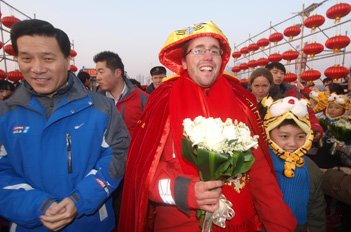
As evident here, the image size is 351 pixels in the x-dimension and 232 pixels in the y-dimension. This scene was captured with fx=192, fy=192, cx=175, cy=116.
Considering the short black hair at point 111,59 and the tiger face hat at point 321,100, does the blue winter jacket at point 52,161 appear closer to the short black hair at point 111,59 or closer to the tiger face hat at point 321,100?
the short black hair at point 111,59

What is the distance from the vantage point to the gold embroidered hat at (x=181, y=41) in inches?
66.5

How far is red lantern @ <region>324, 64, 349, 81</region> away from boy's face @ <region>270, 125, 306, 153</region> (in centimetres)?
882

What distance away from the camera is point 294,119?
79.4 inches

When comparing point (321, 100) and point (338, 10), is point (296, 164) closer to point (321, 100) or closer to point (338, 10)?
point (321, 100)

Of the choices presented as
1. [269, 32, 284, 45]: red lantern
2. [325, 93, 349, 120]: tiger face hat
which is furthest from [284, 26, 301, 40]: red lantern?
[325, 93, 349, 120]: tiger face hat

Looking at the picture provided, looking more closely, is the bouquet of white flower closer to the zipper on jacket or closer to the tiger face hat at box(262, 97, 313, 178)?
the zipper on jacket

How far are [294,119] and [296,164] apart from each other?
0.46 meters

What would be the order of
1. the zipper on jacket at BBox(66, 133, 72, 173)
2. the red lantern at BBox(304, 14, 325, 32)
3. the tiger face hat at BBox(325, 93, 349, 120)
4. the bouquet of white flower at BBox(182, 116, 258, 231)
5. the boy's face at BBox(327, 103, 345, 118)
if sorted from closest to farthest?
1. the bouquet of white flower at BBox(182, 116, 258, 231)
2. the zipper on jacket at BBox(66, 133, 72, 173)
3. the tiger face hat at BBox(325, 93, 349, 120)
4. the boy's face at BBox(327, 103, 345, 118)
5. the red lantern at BBox(304, 14, 325, 32)

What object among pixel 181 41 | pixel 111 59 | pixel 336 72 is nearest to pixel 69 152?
pixel 181 41

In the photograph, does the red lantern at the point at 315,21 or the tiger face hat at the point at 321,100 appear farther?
the red lantern at the point at 315,21

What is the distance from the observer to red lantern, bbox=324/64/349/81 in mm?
8414

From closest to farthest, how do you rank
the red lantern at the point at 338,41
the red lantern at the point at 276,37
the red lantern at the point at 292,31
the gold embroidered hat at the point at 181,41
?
the gold embroidered hat at the point at 181,41, the red lantern at the point at 338,41, the red lantern at the point at 292,31, the red lantern at the point at 276,37

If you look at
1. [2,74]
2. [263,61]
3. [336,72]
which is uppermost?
[263,61]

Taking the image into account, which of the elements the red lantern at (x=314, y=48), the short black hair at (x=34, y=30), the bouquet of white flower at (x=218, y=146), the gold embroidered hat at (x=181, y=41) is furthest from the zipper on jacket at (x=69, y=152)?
the red lantern at (x=314, y=48)
